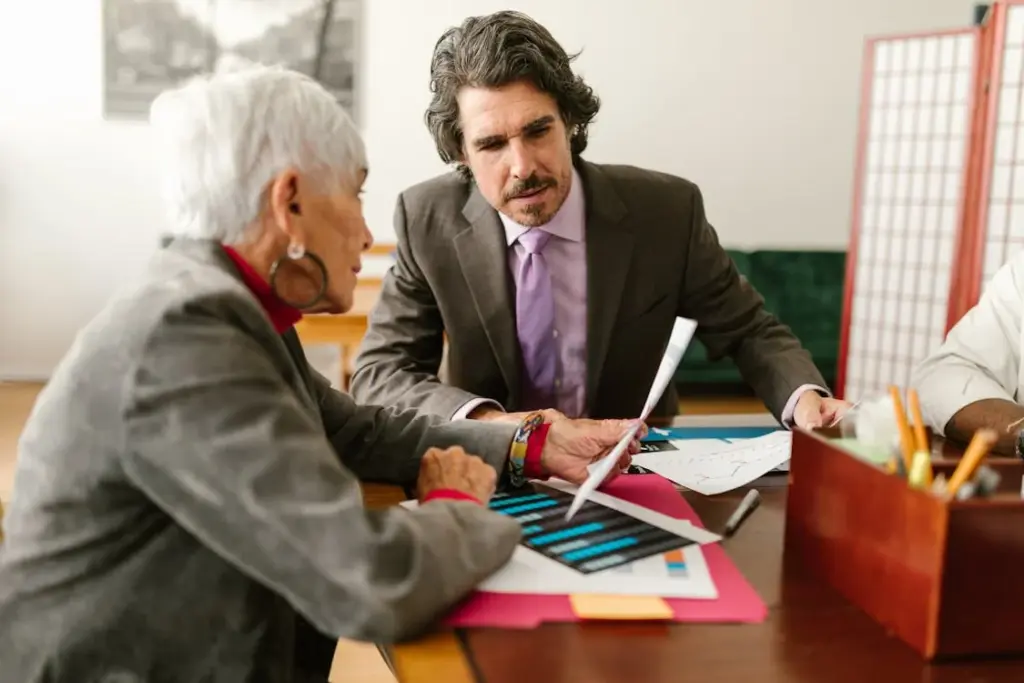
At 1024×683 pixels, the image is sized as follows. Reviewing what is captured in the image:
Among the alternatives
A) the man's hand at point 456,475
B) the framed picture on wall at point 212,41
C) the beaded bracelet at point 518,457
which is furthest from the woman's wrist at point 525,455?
the framed picture on wall at point 212,41

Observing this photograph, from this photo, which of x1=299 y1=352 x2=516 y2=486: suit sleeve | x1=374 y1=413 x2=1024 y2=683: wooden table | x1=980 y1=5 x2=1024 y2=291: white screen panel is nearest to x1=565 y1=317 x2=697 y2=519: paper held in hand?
x1=299 y1=352 x2=516 y2=486: suit sleeve

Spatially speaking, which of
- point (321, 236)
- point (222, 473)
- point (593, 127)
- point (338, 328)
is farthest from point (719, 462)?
point (593, 127)

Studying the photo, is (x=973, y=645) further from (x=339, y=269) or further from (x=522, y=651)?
(x=339, y=269)

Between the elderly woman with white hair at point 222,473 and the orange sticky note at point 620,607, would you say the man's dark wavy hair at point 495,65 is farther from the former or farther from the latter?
the orange sticky note at point 620,607

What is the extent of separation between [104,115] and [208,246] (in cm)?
380

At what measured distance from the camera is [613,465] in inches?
43.4

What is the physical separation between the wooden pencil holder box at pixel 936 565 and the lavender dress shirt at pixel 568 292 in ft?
3.13

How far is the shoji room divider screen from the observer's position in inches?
117

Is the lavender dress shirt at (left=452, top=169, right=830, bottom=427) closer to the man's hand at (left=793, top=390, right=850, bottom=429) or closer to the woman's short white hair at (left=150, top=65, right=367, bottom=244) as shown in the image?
the man's hand at (left=793, top=390, right=850, bottom=429)

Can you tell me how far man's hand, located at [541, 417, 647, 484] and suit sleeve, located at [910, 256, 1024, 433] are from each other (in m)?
0.53

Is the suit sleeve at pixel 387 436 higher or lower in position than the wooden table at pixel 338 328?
higher

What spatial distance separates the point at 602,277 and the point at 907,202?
85.0 inches

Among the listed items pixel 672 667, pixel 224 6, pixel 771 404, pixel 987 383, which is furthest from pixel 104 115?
pixel 672 667

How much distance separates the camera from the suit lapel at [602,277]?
174 cm
